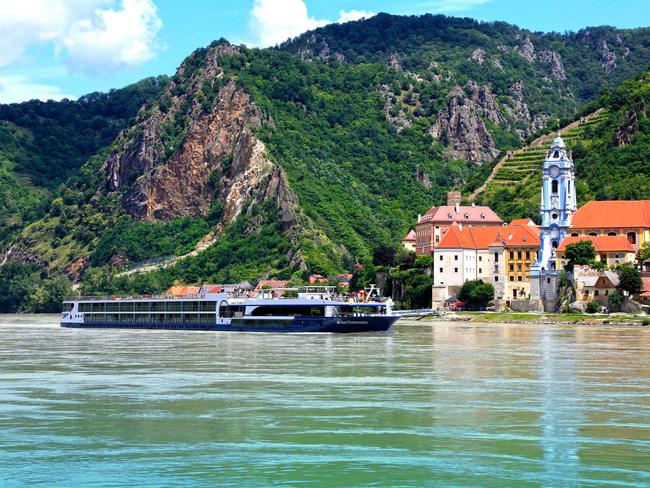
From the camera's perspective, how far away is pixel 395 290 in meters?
149

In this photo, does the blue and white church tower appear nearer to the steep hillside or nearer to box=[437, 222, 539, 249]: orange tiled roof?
box=[437, 222, 539, 249]: orange tiled roof

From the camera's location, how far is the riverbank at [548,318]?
109 meters

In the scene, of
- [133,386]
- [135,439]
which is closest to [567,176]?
[133,386]

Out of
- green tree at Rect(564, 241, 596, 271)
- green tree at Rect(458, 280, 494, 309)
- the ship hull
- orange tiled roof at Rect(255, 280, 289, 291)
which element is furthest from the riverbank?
orange tiled roof at Rect(255, 280, 289, 291)

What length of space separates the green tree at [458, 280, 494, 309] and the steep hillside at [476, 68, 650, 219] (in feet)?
82.8

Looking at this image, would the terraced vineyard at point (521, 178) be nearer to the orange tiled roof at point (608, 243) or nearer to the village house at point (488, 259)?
the village house at point (488, 259)

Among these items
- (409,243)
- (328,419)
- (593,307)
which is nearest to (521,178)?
(409,243)

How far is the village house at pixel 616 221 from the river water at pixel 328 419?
63.0 metres

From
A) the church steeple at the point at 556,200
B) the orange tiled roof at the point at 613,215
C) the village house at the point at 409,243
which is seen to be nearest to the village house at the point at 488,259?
the church steeple at the point at 556,200

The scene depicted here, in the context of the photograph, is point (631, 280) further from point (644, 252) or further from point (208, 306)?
point (208, 306)

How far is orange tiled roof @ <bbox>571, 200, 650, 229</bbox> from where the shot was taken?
428 feet

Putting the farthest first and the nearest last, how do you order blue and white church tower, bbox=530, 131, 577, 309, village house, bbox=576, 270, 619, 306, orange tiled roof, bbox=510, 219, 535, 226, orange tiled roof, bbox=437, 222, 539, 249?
orange tiled roof, bbox=510, 219, 535, 226
orange tiled roof, bbox=437, 222, 539, 249
blue and white church tower, bbox=530, 131, 577, 309
village house, bbox=576, 270, 619, 306

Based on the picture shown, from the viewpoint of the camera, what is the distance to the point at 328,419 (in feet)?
130

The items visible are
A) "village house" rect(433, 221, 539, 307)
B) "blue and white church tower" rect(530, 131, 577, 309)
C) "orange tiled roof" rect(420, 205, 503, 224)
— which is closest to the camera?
"blue and white church tower" rect(530, 131, 577, 309)
